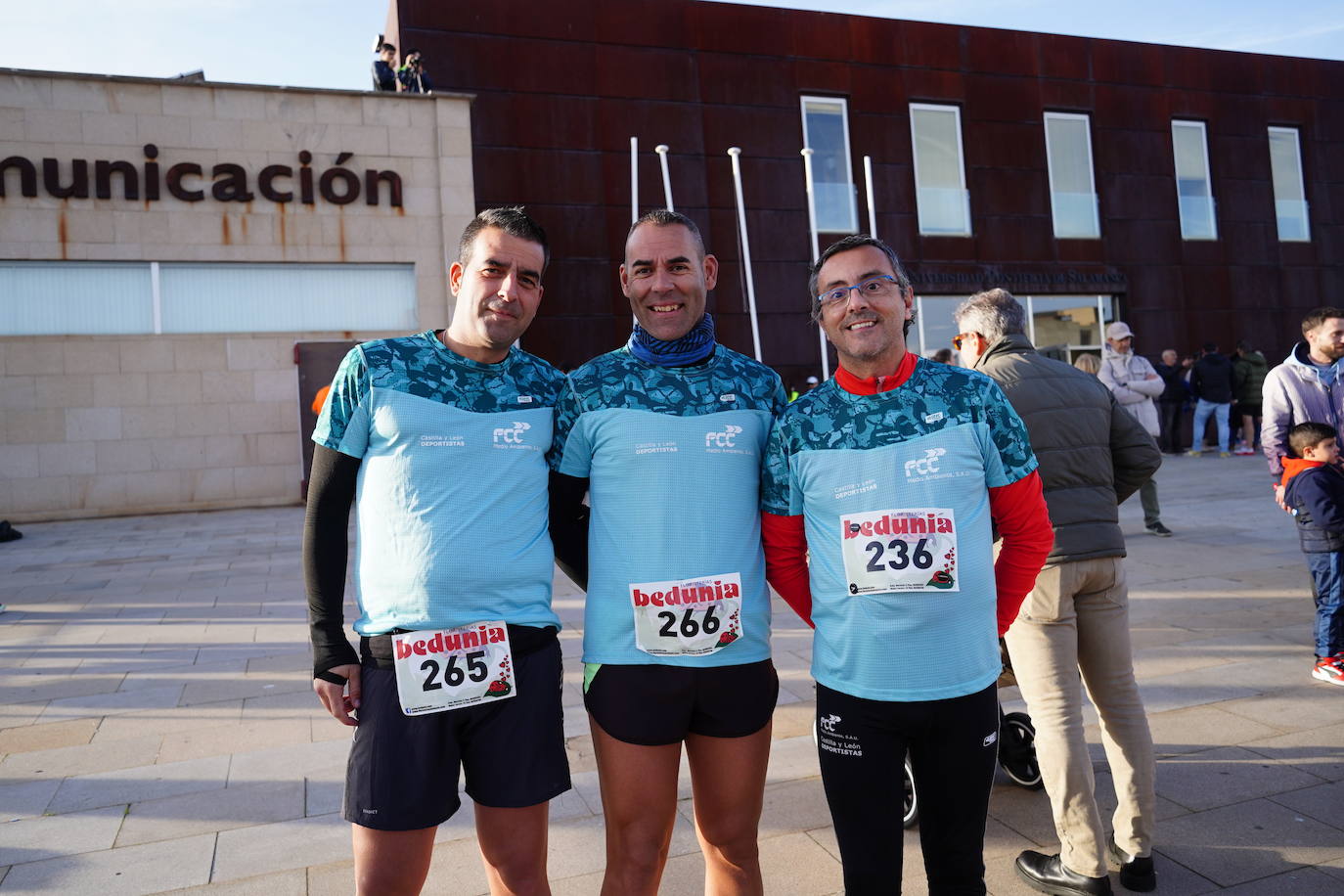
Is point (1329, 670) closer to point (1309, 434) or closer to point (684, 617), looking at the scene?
point (1309, 434)

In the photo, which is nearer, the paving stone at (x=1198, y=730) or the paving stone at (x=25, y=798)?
the paving stone at (x=25, y=798)

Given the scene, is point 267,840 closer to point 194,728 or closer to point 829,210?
point 194,728

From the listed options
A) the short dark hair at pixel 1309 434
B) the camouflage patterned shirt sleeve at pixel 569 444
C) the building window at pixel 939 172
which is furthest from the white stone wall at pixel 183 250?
the camouflage patterned shirt sleeve at pixel 569 444

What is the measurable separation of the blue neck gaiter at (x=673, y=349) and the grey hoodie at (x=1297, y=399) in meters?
3.81

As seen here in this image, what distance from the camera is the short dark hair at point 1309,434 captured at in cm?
480

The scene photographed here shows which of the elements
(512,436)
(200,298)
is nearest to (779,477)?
(512,436)

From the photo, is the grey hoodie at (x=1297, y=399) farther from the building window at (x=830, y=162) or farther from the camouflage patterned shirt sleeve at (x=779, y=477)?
the building window at (x=830, y=162)

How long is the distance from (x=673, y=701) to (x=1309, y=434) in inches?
168

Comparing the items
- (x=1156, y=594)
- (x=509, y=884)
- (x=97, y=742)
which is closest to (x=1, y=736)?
(x=97, y=742)

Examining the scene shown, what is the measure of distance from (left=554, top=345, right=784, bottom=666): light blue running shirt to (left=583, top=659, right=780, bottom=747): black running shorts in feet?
0.11

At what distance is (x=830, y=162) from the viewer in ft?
62.5

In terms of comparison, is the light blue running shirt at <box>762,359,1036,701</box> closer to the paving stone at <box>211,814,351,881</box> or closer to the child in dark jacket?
the paving stone at <box>211,814,351,881</box>

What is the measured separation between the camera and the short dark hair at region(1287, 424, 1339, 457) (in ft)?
15.8

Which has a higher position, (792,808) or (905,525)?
(905,525)
